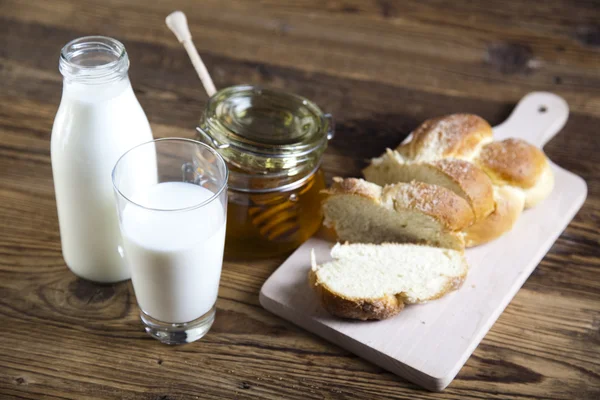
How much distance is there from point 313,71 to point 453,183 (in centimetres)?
75

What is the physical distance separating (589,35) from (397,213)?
130cm

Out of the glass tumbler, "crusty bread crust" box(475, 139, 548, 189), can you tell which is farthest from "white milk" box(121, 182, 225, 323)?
"crusty bread crust" box(475, 139, 548, 189)

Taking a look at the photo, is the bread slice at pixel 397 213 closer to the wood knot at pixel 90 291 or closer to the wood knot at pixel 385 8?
the wood knot at pixel 90 291

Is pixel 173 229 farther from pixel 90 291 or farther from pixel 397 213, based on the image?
pixel 397 213

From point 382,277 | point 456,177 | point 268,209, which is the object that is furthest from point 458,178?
point 268,209

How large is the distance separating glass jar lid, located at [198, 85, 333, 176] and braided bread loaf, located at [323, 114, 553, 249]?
0.12 meters

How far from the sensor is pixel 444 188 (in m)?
1.53

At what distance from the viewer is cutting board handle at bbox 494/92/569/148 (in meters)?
1.93

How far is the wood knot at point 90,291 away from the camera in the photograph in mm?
1451

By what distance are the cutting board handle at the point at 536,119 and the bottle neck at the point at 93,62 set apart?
105 cm

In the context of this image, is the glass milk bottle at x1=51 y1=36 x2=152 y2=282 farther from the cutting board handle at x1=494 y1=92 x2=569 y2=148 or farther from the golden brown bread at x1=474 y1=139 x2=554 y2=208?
the cutting board handle at x1=494 y1=92 x2=569 y2=148

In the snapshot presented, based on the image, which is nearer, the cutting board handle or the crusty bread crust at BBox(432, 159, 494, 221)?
the crusty bread crust at BBox(432, 159, 494, 221)

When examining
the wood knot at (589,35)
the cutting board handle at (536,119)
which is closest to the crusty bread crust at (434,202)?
the cutting board handle at (536,119)

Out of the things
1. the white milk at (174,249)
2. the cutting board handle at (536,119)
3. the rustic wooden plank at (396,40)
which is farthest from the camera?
the rustic wooden plank at (396,40)
